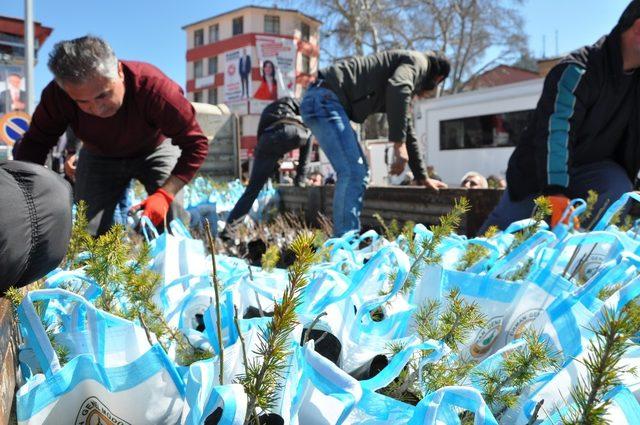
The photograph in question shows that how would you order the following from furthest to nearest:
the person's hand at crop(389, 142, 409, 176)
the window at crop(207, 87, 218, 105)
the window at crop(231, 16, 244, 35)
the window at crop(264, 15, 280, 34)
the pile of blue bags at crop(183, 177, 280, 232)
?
the window at crop(207, 87, 218, 105), the window at crop(231, 16, 244, 35), the window at crop(264, 15, 280, 34), the pile of blue bags at crop(183, 177, 280, 232), the person's hand at crop(389, 142, 409, 176)

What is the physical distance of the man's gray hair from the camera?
2.28 m

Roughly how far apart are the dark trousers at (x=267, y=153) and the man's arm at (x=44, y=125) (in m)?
2.09

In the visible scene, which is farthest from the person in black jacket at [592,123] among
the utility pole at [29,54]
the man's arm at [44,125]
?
the utility pole at [29,54]

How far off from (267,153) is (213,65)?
1828 inches

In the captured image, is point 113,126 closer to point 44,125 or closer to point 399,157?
point 44,125

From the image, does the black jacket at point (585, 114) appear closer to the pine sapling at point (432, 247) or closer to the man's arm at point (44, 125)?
the pine sapling at point (432, 247)

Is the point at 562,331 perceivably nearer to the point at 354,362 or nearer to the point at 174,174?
the point at 354,362

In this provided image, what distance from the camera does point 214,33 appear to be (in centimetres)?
4925

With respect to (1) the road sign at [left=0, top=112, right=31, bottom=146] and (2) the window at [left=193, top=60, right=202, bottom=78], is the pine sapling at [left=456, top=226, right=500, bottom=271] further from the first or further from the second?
(2) the window at [left=193, top=60, right=202, bottom=78]

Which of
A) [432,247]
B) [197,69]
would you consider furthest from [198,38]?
[432,247]

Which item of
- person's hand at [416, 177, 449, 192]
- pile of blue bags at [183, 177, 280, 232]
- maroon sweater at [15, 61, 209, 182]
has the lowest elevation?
pile of blue bags at [183, 177, 280, 232]

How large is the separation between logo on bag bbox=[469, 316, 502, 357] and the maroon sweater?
2.28 m

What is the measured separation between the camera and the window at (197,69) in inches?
1954

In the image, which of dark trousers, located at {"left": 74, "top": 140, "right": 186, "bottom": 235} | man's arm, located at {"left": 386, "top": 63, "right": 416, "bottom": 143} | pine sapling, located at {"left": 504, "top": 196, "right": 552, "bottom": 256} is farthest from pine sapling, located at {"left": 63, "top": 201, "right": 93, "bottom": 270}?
man's arm, located at {"left": 386, "top": 63, "right": 416, "bottom": 143}
